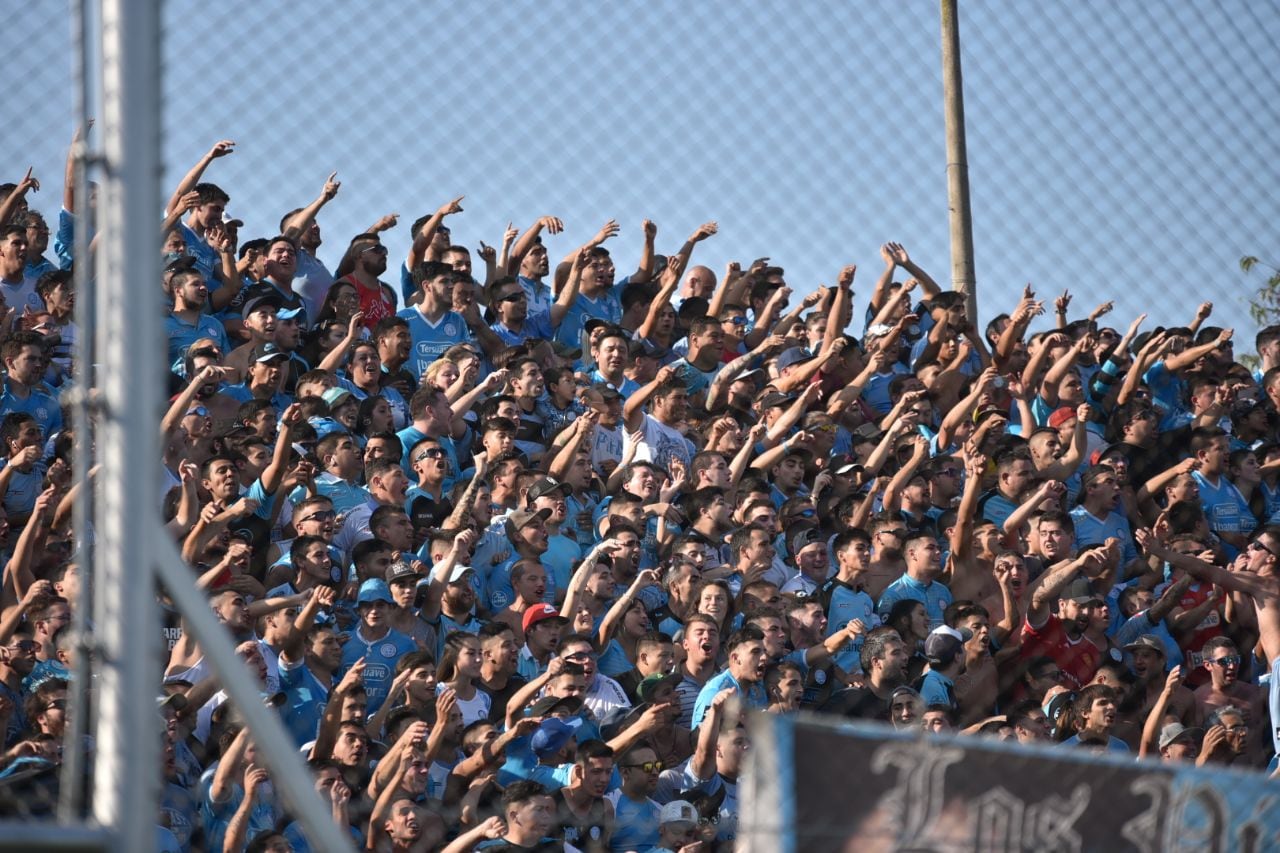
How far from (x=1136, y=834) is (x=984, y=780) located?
0.32 metres

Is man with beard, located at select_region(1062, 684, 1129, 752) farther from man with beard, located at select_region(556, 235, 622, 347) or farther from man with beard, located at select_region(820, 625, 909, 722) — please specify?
man with beard, located at select_region(556, 235, 622, 347)

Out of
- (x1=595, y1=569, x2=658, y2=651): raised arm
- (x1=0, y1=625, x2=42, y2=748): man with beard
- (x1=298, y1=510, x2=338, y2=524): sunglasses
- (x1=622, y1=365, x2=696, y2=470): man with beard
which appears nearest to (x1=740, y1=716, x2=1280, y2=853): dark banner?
(x1=0, y1=625, x2=42, y2=748): man with beard

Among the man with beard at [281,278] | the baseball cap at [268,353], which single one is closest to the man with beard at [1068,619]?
the baseball cap at [268,353]

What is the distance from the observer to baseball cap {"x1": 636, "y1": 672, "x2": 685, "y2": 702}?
293 inches

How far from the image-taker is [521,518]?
8305 mm

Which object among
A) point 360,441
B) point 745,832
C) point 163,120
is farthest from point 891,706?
point 163,120

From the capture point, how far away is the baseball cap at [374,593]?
761 centimetres

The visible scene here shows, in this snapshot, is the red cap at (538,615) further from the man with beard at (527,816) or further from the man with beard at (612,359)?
the man with beard at (612,359)

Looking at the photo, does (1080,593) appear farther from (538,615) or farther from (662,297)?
(662,297)

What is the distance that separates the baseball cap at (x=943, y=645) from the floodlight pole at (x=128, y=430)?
5.40 m

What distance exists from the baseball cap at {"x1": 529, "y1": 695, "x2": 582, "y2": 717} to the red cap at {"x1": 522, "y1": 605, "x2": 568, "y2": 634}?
0.55 m

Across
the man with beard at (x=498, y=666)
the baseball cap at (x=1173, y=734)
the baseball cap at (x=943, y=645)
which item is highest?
the man with beard at (x=498, y=666)

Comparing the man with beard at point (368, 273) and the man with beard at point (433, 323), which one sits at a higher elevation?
the man with beard at point (368, 273)

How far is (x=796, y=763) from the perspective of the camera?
315 cm
